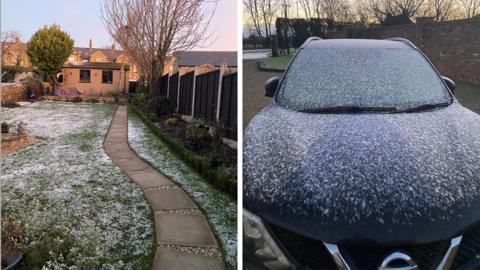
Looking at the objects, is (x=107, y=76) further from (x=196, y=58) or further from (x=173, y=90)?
(x=173, y=90)

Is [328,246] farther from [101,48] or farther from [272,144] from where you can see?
[101,48]

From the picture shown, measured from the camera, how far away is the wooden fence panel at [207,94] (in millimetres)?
3863

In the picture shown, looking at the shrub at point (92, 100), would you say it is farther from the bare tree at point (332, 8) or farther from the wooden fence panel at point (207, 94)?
the wooden fence panel at point (207, 94)

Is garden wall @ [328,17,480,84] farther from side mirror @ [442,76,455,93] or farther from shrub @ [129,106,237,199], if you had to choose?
shrub @ [129,106,237,199]

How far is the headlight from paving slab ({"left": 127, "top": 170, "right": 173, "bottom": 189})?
155 centimetres

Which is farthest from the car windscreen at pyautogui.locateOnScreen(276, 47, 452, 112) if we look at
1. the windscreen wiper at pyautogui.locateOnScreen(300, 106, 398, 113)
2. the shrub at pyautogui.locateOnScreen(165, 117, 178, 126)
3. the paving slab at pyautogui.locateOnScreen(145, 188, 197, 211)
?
the shrub at pyautogui.locateOnScreen(165, 117, 178, 126)

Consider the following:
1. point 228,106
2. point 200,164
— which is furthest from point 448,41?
point 200,164

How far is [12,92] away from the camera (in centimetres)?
176

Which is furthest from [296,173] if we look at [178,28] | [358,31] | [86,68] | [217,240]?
[178,28]

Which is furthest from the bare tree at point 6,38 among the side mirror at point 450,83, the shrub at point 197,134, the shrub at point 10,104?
the shrub at point 197,134

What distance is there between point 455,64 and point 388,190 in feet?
1.86

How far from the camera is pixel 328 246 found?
974mm

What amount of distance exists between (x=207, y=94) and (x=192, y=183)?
122 centimetres

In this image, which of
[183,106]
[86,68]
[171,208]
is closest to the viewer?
[86,68]
